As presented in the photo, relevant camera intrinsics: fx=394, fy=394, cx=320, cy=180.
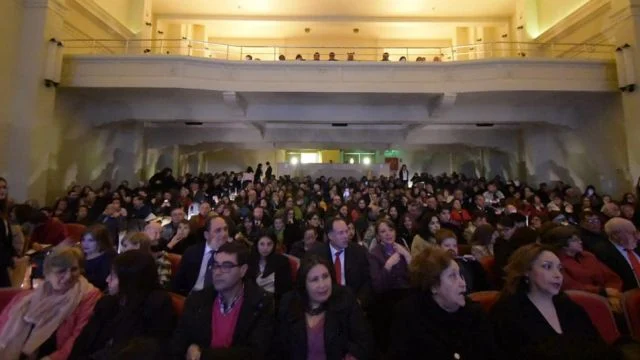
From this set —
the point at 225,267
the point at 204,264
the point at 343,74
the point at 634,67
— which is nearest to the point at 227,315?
the point at 225,267

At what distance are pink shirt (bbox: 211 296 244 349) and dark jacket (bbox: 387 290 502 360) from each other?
2.71ft

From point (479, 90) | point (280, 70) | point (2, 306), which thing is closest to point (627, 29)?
point (479, 90)

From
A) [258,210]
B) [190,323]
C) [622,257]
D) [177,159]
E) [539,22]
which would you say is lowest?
[190,323]

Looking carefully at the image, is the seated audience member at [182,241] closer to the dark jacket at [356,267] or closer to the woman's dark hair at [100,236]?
the woman's dark hair at [100,236]

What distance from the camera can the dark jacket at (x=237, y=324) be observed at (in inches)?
80.2

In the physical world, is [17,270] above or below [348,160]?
below

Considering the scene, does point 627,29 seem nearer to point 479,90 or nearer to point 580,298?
point 479,90

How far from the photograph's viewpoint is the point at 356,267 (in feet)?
10.6

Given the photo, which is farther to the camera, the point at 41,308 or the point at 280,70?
the point at 280,70

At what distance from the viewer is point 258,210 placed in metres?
6.05

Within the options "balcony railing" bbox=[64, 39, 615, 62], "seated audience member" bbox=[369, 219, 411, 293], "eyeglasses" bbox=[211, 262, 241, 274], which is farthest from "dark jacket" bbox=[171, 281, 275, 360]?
"balcony railing" bbox=[64, 39, 615, 62]

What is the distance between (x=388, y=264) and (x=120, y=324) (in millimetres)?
1946

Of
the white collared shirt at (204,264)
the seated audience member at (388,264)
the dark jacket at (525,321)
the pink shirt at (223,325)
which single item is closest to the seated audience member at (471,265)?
the seated audience member at (388,264)

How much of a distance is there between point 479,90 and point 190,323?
915 centimetres
